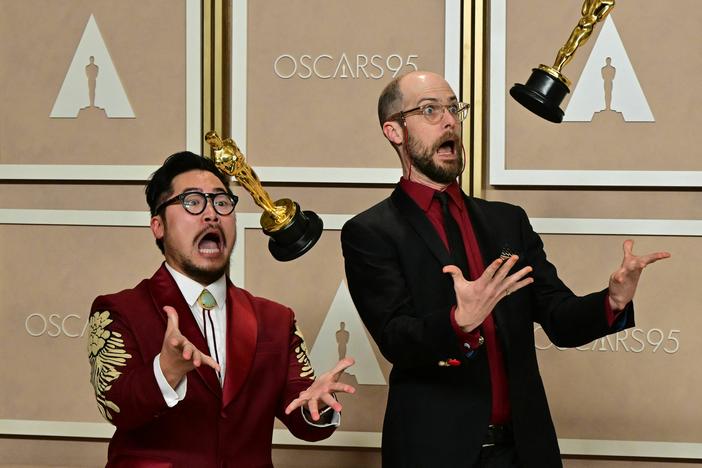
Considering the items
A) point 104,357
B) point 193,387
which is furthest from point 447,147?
point 104,357

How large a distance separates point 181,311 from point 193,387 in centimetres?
20

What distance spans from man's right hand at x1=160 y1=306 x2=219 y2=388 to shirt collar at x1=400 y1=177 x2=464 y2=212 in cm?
76

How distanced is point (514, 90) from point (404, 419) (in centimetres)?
94

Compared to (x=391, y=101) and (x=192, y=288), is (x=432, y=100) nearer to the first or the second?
(x=391, y=101)

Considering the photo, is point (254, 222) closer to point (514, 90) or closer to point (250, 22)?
point (250, 22)

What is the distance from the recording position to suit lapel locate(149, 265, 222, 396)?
96.0 inches

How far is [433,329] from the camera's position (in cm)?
215

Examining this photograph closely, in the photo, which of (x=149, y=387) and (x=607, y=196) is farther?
(x=607, y=196)

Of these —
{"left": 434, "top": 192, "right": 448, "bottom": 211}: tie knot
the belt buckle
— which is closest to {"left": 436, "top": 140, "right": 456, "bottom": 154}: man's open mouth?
{"left": 434, "top": 192, "right": 448, "bottom": 211}: tie knot

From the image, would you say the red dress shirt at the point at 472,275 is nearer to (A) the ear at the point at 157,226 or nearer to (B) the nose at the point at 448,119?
(B) the nose at the point at 448,119

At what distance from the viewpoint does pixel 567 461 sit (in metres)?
3.43

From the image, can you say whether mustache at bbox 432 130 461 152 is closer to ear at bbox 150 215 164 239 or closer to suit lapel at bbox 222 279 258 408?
suit lapel at bbox 222 279 258 408

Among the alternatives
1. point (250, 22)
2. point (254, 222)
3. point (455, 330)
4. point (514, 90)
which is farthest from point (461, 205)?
point (250, 22)

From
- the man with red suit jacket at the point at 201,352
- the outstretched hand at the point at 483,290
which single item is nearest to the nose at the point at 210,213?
the man with red suit jacket at the point at 201,352
